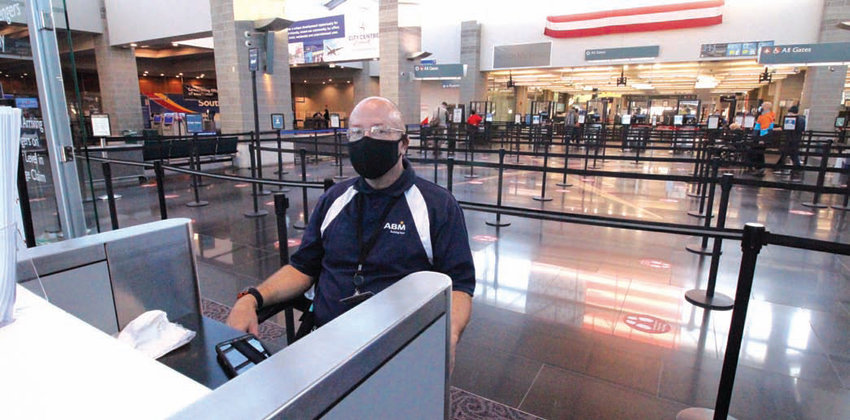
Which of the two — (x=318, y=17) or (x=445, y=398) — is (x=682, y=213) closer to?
(x=445, y=398)

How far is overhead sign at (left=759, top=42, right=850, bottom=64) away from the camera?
38.6 ft

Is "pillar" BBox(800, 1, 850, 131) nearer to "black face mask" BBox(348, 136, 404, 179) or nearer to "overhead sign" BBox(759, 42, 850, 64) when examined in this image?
"overhead sign" BBox(759, 42, 850, 64)

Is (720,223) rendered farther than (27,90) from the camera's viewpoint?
Yes

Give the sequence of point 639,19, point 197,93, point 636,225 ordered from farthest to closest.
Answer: point 197,93 → point 639,19 → point 636,225

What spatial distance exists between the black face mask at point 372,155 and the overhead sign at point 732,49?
2022cm

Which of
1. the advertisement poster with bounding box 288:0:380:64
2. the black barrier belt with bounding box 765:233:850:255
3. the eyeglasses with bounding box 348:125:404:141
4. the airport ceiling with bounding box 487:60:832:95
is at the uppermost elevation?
the advertisement poster with bounding box 288:0:380:64

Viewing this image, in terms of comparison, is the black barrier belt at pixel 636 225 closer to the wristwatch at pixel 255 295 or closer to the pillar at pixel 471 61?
the wristwatch at pixel 255 295

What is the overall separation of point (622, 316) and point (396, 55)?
14.3 m

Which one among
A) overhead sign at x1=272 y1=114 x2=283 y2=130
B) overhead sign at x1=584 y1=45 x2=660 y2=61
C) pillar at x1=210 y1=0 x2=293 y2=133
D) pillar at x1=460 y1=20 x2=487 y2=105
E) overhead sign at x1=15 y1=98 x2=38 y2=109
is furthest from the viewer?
pillar at x1=460 y1=20 x2=487 y2=105

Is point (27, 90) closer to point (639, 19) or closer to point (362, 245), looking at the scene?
point (362, 245)

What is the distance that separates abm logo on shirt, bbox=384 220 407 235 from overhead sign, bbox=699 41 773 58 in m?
20.3

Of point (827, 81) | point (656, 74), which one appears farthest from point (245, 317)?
point (656, 74)

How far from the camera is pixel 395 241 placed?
1.80 m

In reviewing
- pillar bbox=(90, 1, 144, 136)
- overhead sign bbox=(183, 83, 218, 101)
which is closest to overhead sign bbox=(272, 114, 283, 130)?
pillar bbox=(90, 1, 144, 136)
